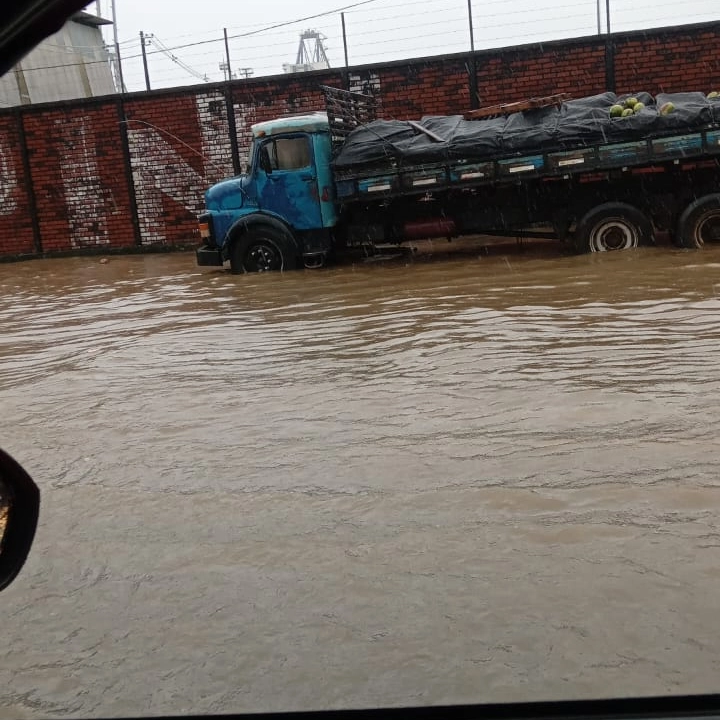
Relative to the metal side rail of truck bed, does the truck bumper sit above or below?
below

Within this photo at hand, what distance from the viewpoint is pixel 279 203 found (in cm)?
1207

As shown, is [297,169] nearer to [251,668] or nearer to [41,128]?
[41,128]

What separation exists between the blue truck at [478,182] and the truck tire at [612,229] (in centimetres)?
1

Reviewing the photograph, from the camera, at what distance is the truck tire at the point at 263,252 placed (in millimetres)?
12117

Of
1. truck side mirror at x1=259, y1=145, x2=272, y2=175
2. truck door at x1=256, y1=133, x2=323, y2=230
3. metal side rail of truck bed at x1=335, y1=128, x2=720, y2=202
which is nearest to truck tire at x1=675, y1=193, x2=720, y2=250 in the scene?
metal side rail of truck bed at x1=335, y1=128, x2=720, y2=202

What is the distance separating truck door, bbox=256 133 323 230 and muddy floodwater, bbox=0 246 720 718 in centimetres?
452

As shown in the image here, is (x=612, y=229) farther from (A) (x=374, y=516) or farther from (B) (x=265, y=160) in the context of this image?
(A) (x=374, y=516)

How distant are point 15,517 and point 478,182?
10.9 metres

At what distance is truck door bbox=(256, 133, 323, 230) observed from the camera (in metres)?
11.9

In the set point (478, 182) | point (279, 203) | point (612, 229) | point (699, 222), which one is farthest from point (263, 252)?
point (699, 222)

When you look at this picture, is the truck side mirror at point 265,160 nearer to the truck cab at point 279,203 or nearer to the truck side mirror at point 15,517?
the truck cab at point 279,203

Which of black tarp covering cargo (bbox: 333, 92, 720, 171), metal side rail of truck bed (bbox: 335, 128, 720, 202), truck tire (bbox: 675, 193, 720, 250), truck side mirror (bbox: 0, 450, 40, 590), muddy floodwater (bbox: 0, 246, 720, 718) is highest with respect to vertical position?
black tarp covering cargo (bbox: 333, 92, 720, 171)

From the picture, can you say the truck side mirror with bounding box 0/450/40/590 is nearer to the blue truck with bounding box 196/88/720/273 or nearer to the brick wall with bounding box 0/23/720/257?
the blue truck with bounding box 196/88/720/273

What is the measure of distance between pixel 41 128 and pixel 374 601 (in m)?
16.7
